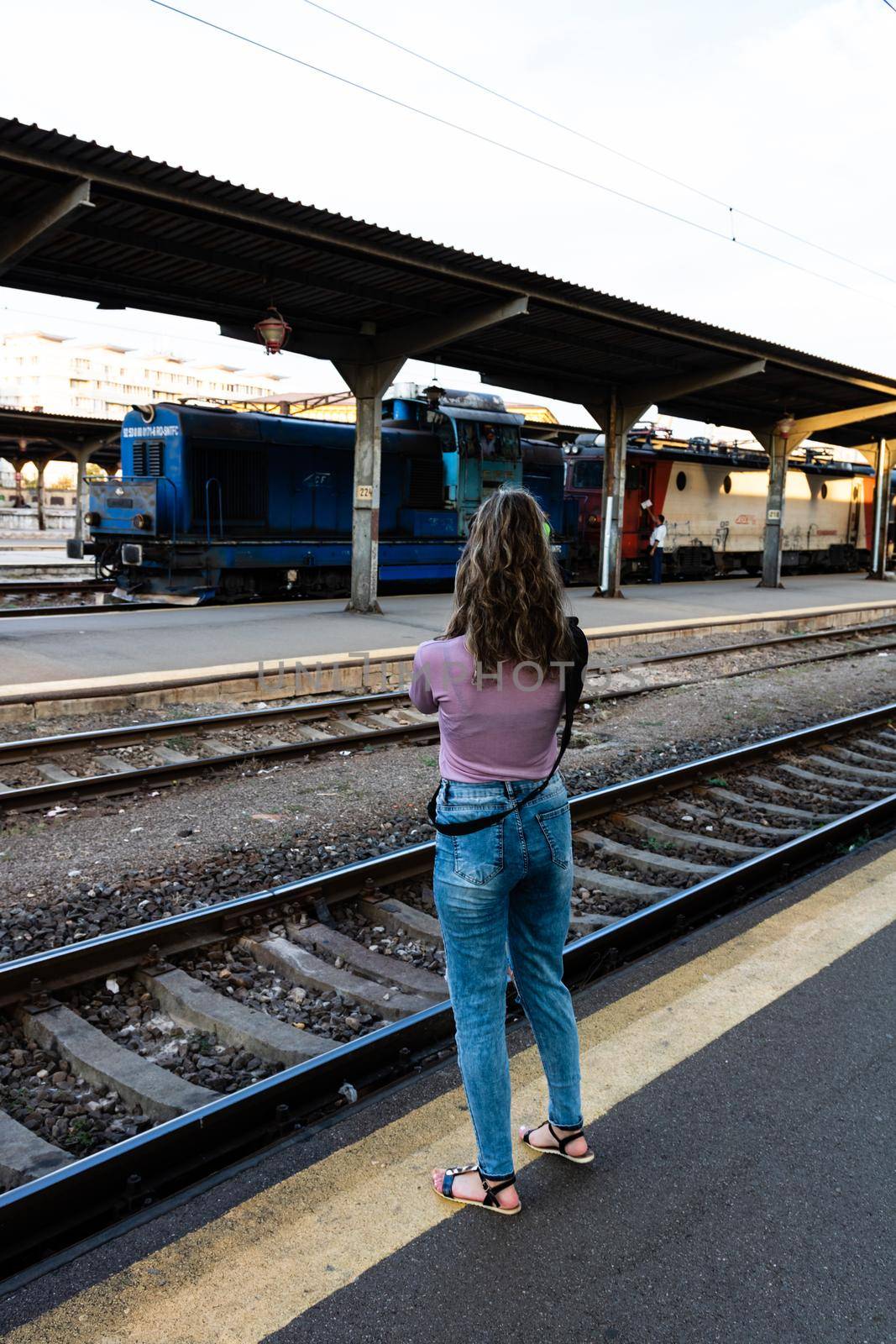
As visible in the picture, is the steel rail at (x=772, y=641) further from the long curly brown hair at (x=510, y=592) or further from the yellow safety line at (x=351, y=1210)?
the long curly brown hair at (x=510, y=592)

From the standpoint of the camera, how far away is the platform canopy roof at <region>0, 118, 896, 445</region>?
895 cm

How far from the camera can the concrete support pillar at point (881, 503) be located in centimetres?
2460

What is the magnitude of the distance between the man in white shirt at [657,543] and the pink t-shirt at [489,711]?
870 inches

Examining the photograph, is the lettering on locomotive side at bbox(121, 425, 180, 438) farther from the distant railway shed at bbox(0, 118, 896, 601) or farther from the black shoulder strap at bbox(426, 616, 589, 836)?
the black shoulder strap at bbox(426, 616, 589, 836)

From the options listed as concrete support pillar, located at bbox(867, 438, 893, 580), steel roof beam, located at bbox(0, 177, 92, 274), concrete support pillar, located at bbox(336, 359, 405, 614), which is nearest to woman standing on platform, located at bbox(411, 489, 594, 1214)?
steel roof beam, located at bbox(0, 177, 92, 274)

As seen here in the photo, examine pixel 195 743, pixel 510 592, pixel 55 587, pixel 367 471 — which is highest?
pixel 367 471

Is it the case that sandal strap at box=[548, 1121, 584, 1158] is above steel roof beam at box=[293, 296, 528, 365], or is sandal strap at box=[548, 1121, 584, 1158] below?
below

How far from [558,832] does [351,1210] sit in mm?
1134

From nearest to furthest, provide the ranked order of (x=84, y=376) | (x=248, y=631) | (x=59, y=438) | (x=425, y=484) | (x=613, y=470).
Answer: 1. (x=248, y=631)
2. (x=425, y=484)
3. (x=613, y=470)
4. (x=59, y=438)
5. (x=84, y=376)

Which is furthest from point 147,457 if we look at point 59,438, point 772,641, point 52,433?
point 59,438

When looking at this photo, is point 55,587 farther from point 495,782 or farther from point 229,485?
point 495,782

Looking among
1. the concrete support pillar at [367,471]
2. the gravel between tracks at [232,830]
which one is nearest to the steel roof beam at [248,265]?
the concrete support pillar at [367,471]

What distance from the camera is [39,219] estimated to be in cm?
905

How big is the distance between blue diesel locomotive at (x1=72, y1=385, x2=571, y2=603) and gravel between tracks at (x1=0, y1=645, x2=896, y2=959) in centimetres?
757
